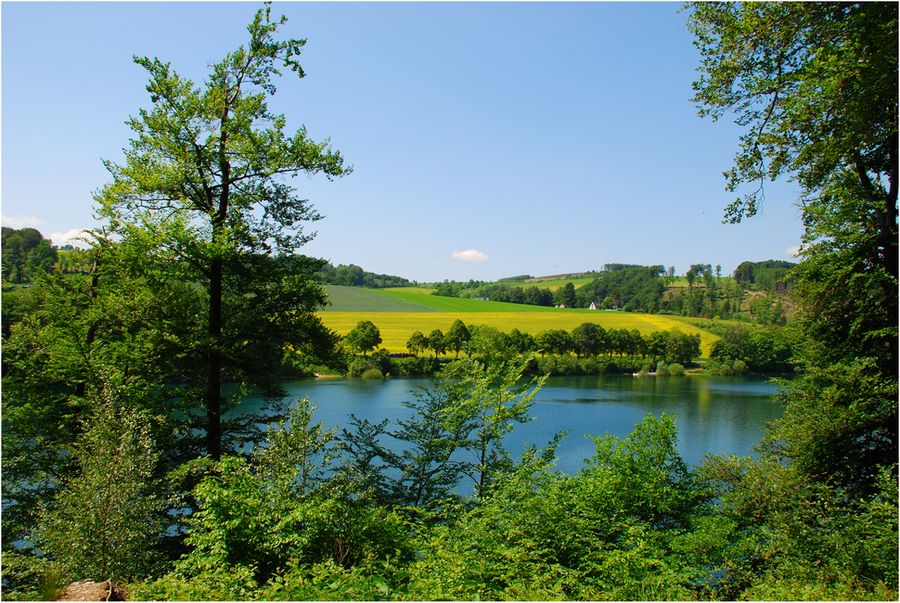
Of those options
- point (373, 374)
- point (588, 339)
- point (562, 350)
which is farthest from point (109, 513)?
point (588, 339)

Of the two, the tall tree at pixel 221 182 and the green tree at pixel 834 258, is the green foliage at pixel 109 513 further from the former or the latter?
the green tree at pixel 834 258

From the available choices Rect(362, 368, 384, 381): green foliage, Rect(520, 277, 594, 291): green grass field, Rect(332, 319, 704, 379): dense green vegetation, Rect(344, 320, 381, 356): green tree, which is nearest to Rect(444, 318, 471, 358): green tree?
Rect(332, 319, 704, 379): dense green vegetation

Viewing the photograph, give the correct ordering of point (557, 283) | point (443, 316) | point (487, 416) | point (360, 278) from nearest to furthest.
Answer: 1. point (487, 416)
2. point (443, 316)
3. point (360, 278)
4. point (557, 283)

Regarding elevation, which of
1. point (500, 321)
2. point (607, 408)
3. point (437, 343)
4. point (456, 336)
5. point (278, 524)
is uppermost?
point (500, 321)

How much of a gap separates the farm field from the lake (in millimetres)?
14434

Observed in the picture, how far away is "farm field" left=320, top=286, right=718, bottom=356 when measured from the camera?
61781 mm

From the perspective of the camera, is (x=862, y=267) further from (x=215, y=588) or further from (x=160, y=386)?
(x=160, y=386)

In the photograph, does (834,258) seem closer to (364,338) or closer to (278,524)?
(278,524)

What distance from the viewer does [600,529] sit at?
980 centimetres

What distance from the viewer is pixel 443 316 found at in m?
71.2

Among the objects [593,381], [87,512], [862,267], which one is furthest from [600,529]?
[593,381]

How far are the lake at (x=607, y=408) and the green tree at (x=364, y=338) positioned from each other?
4.85m

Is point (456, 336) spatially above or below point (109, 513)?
below

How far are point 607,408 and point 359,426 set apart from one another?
92.5ft
